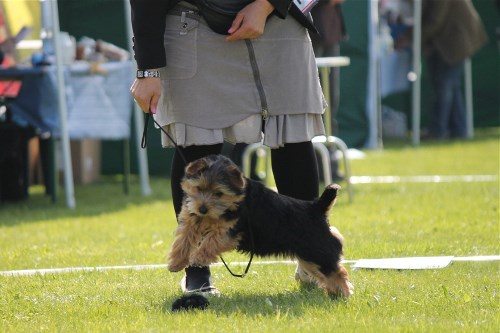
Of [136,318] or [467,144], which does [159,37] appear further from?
[467,144]

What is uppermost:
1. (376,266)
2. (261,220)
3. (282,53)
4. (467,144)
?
(282,53)

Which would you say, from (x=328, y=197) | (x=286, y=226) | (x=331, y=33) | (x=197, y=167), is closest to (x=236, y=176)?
(x=197, y=167)

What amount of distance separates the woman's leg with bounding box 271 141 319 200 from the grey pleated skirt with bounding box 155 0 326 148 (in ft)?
0.40

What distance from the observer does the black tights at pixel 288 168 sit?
450cm

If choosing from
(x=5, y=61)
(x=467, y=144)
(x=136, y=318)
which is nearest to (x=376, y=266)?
(x=136, y=318)

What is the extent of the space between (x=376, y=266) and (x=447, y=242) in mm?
1012

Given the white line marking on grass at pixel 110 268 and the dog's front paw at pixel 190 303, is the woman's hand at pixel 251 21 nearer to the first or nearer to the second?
the dog's front paw at pixel 190 303

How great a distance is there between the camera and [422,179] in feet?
32.0

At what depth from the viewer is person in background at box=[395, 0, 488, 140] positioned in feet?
46.6

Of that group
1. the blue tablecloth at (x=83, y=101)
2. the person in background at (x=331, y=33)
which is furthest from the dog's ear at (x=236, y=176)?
the person in background at (x=331, y=33)

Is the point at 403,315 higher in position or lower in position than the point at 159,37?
lower

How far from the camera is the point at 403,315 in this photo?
399 cm

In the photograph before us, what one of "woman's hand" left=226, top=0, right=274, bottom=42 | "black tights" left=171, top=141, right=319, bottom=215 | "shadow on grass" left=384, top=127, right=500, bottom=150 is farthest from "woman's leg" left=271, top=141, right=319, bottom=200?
"shadow on grass" left=384, top=127, right=500, bottom=150

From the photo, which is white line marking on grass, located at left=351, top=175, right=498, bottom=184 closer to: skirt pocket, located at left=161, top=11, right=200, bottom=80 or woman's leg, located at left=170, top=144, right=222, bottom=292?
woman's leg, located at left=170, top=144, right=222, bottom=292
